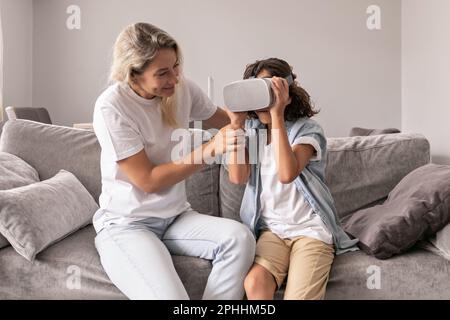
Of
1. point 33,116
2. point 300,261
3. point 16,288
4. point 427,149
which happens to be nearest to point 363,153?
point 427,149

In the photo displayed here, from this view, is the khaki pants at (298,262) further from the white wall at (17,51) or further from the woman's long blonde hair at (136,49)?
the white wall at (17,51)

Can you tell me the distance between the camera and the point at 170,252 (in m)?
1.49

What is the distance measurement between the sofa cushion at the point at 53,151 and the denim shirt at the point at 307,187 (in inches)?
26.2

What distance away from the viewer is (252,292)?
4.35 feet

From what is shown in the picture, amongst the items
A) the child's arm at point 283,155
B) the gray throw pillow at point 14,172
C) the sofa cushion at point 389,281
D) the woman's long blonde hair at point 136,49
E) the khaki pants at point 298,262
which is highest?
the woman's long blonde hair at point 136,49

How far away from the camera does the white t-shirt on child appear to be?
4.93ft

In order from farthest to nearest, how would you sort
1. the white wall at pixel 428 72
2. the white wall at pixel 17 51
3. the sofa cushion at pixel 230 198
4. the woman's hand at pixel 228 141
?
the white wall at pixel 17 51 < the white wall at pixel 428 72 < the sofa cushion at pixel 230 198 < the woman's hand at pixel 228 141

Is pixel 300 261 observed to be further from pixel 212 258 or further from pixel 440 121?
pixel 440 121

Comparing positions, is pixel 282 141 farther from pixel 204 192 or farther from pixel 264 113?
pixel 204 192

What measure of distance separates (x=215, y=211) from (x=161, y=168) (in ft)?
1.80

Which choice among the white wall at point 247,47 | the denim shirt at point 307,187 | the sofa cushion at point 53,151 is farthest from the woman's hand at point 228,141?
the white wall at point 247,47

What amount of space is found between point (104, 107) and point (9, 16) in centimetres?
335

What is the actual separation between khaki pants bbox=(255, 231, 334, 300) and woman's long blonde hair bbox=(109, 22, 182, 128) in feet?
2.01

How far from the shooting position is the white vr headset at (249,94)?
1.42 m
